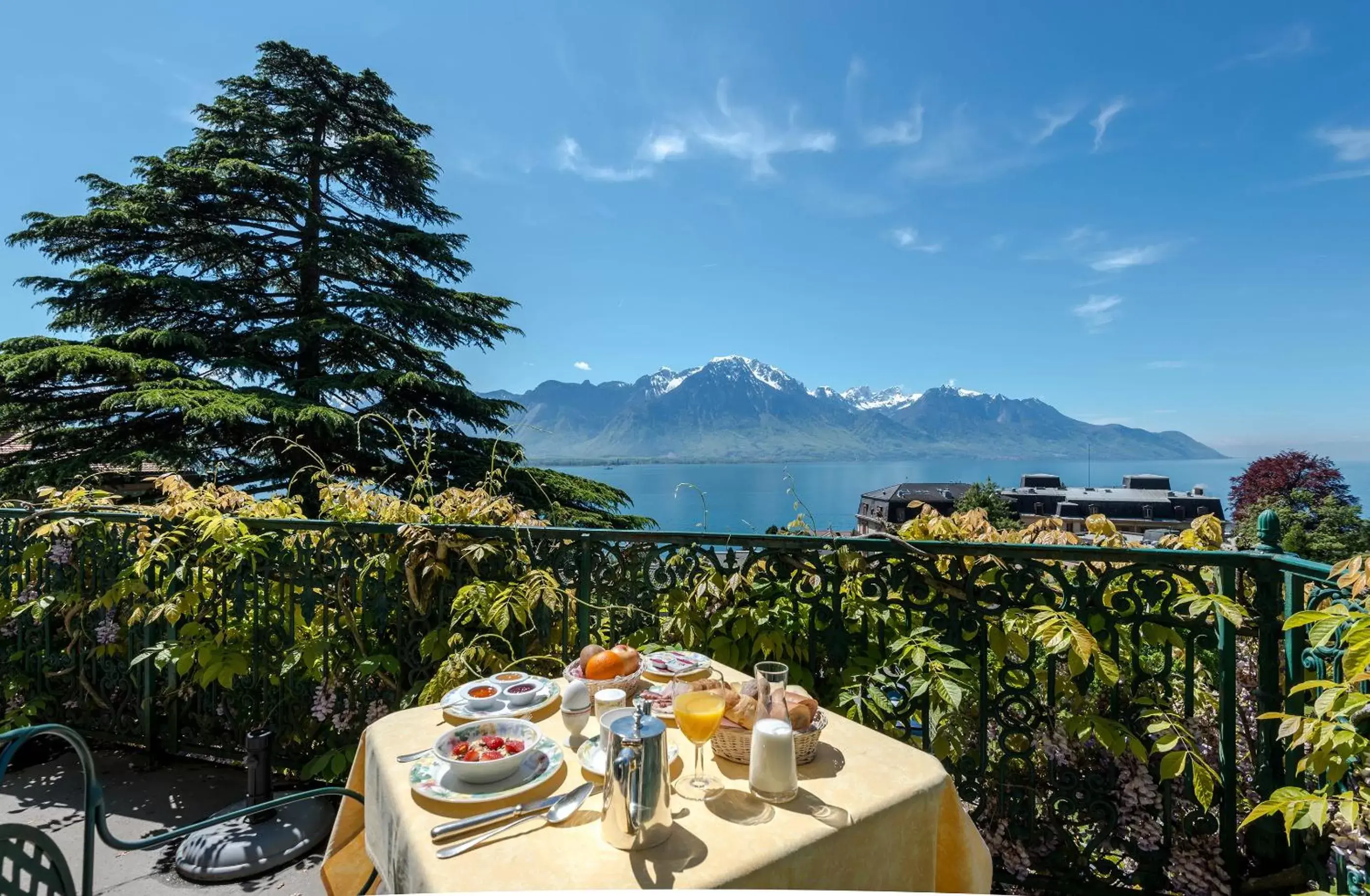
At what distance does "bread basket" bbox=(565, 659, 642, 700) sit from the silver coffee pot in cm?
50

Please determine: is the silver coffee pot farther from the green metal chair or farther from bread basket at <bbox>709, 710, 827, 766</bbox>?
the green metal chair

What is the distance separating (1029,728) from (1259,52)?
33.7 ft

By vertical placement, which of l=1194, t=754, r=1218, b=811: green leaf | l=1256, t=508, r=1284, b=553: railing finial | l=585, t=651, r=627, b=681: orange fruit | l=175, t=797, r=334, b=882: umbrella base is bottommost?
l=175, t=797, r=334, b=882: umbrella base

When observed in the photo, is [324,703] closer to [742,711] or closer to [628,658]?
[628,658]

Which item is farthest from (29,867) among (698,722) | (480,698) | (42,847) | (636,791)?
(698,722)

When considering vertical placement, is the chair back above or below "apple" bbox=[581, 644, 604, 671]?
below

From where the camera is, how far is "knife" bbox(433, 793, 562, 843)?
1.07 meters

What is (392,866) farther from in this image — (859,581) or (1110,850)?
(1110,850)

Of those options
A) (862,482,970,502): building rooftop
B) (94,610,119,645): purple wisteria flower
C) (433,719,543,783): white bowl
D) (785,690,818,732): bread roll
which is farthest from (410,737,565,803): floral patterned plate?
(862,482,970,502): building rooftop

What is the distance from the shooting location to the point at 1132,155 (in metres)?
13.6

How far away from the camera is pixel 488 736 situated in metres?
1.37

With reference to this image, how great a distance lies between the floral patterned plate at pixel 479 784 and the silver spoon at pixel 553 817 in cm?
8

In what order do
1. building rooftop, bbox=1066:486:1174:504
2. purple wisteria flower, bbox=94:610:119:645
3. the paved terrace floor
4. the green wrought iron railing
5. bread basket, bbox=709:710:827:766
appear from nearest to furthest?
bread basket, bbox=709:710:827:766, the green wrought iron railing, the paved terrace floor, purple wisteria flower, bbox=94:610:119:645, building rooftop, bbox=1066:486:1174:504

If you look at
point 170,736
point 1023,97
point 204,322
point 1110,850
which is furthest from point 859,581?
point 204,322
